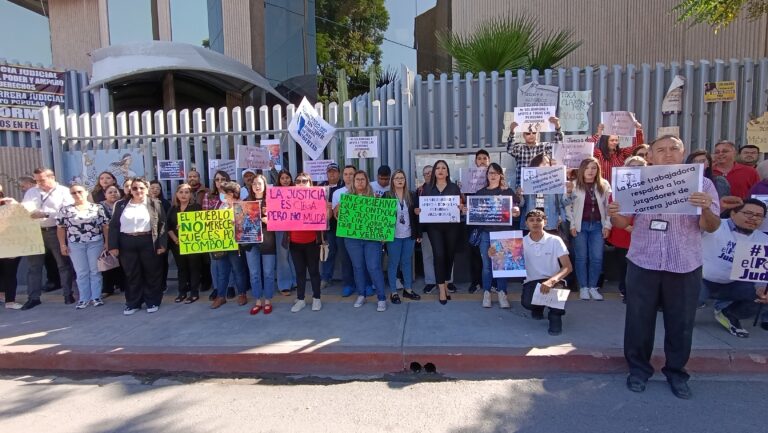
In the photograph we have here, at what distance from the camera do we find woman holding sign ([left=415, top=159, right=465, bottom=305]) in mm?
6062

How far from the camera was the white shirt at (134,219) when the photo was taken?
19.7ft

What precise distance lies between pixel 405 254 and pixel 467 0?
1032 centimetres

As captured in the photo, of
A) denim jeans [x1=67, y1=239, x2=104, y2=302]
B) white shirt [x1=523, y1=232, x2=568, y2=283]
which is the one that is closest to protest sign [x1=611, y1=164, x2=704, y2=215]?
white shirt [x1=523, y1=232, x2=568, y2=283]

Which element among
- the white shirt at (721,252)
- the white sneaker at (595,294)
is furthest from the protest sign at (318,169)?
the white shirt at (721,252)

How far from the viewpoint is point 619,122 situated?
6.71 metres

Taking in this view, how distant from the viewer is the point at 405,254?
20.5 feet

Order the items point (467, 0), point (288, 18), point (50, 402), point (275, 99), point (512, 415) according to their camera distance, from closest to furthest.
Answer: point (512, 415) < point (50, 402) < point (467, 0) < point (275, 99) < point (288, 18)

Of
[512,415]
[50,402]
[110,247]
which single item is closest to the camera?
[512,415]

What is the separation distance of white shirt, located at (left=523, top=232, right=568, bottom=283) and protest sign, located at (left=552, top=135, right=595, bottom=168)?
70.0 inches

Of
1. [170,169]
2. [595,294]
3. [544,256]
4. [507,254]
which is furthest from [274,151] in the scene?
[595,294]

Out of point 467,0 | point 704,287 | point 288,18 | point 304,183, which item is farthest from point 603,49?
point 288,18

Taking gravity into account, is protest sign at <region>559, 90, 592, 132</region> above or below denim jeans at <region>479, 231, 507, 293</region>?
above

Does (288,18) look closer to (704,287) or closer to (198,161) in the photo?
(198,161)

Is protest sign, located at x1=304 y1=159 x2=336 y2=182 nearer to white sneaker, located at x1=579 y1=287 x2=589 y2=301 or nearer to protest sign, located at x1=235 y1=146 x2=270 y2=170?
protest sign, located at x1=235 y1=146 x2=270 y2=170
